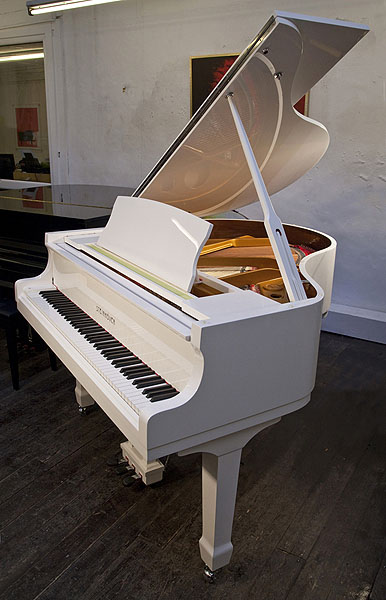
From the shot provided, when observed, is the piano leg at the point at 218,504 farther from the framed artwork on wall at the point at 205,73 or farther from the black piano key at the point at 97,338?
the framed artwork on wall at the point at 205,73

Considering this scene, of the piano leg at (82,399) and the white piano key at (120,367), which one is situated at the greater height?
the white piano key at (120,367)

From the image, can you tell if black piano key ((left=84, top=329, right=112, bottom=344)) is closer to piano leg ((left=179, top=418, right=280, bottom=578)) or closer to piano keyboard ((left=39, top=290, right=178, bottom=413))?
piano keyboard ((left=39, top=290, right=178, bottom=413))

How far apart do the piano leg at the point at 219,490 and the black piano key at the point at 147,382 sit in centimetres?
23

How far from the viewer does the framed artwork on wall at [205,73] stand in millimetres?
4211

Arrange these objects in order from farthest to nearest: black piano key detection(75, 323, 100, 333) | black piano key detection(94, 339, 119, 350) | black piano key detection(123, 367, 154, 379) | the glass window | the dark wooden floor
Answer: the glass window, black piano key detection(75, 323, 100, 333), black piano key detection(94, 339, 119, 350), the dark wooden floor, black piano key detection(123, 367, 154, 379)

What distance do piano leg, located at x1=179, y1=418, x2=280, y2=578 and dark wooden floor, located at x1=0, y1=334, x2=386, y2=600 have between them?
10cm

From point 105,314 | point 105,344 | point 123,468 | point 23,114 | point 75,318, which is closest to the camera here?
point 105,344

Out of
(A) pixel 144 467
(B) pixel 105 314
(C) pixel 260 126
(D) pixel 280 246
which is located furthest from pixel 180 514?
(C) pixel 260 126

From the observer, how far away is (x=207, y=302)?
61.2 inches

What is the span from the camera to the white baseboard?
3.86m

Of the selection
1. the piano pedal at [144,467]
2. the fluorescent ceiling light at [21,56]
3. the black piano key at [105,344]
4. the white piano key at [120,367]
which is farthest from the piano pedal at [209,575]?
the fluorescent ceiling light at [21,56]

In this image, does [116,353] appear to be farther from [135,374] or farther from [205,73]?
[205,73]

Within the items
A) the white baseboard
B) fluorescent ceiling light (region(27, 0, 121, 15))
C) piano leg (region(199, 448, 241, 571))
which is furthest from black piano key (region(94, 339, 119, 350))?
fluorescent ceiling light (region(27, 0, 121, 15))

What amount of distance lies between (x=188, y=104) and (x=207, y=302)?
343cm
